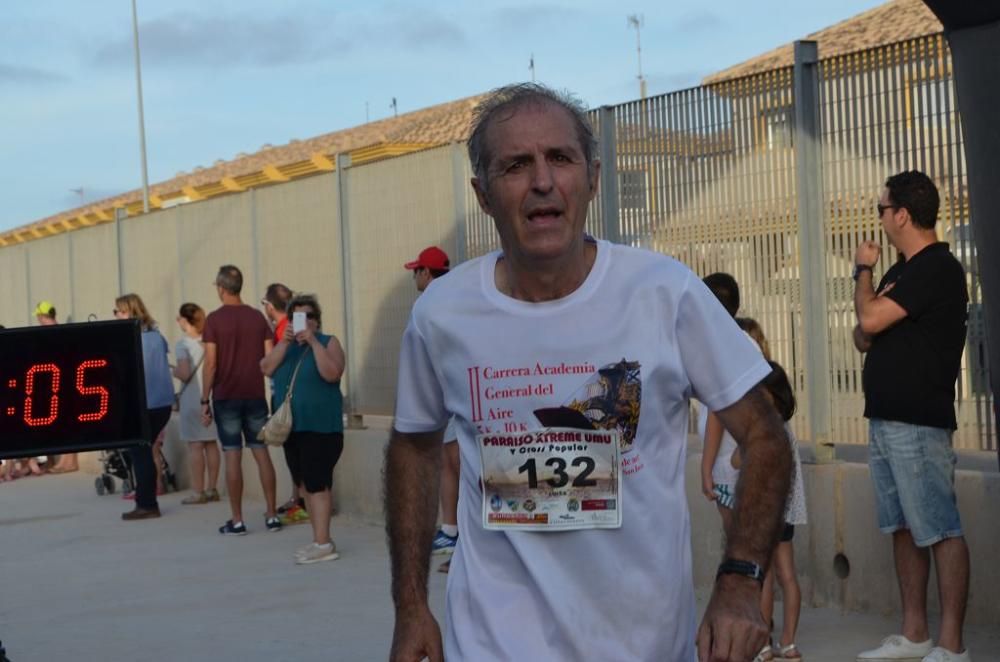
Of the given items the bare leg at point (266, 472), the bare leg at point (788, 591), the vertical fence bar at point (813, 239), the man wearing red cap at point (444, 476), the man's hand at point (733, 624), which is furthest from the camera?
the bare leg at point (266, 472)

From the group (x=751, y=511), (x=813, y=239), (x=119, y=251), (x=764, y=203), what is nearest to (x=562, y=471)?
(x=751, y=511)

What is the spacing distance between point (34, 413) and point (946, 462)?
3.70 m

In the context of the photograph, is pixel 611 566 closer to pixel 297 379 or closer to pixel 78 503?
pixel 297 379

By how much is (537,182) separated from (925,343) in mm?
4327

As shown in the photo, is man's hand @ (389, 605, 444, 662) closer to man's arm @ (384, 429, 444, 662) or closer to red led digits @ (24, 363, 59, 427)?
man's arm @ (384, 429, 444, 662)

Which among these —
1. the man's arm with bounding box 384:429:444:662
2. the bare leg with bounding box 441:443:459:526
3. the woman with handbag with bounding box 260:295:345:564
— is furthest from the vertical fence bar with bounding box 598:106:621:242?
the man's arm with bounding box 384:429:444:662

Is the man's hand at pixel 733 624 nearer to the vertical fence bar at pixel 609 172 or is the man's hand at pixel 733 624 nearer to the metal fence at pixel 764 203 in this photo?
the metal fence at pixel 764 203

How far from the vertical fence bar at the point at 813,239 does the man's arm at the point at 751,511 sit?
5.94 m

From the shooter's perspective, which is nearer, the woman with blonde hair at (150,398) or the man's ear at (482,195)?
the man's ear at (482,195)

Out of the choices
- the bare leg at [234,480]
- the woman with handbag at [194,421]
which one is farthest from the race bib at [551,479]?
the woman with handbag at [194,421]

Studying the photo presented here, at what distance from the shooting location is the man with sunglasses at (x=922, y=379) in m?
7.45

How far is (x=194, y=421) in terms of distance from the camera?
16.3 meters

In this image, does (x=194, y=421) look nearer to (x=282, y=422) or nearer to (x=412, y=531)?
(x=282, y=422)

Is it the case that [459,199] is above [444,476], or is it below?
above
